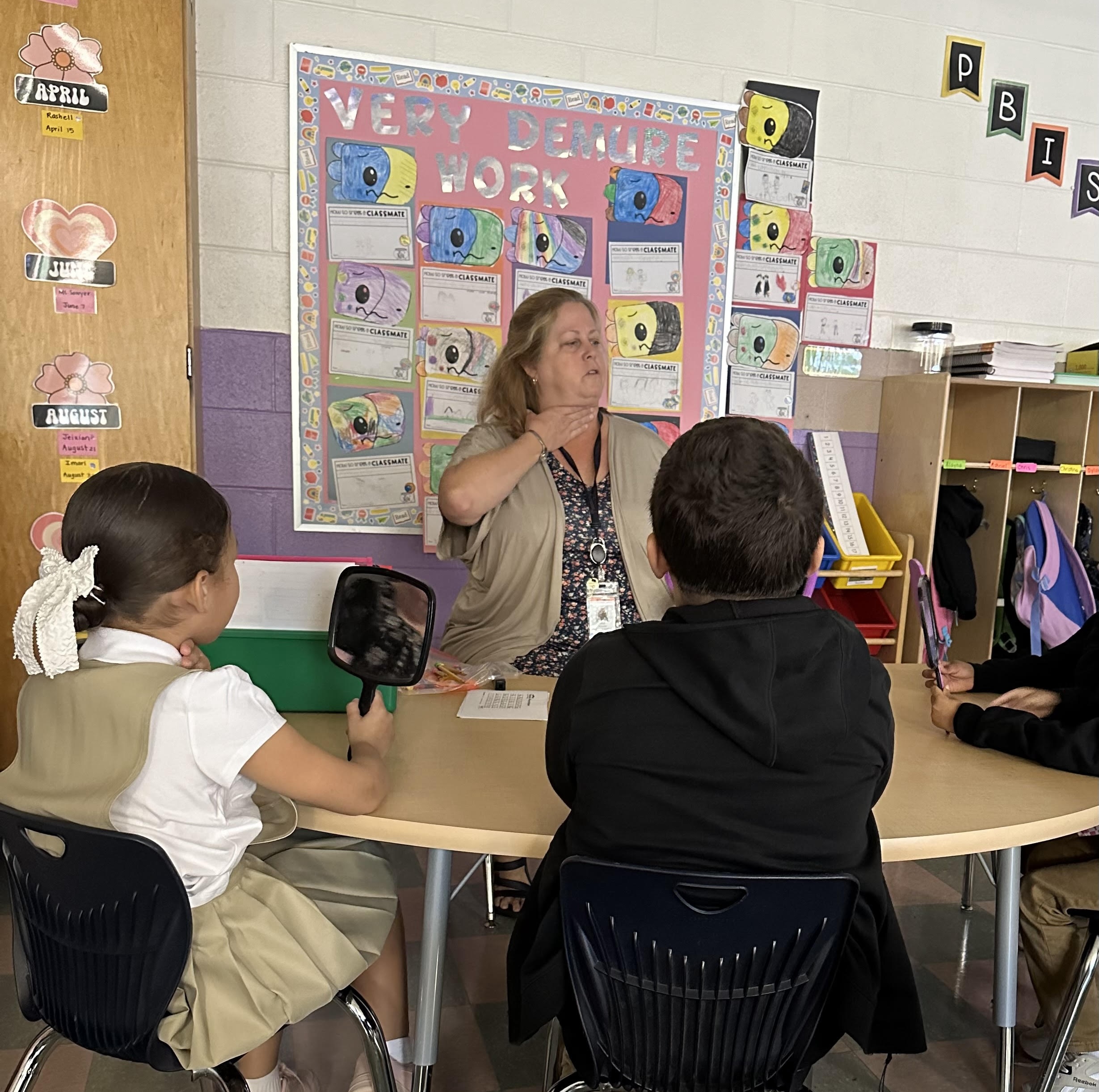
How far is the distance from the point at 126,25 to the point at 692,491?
217 centimetres

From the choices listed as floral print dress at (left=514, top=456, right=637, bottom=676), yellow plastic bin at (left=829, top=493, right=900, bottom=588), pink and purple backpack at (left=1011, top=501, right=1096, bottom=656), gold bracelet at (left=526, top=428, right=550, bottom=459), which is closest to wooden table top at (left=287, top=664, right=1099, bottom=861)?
floral print dress at (left=514, top=456, right=637, bottom=676)

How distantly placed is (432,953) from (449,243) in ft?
7.95

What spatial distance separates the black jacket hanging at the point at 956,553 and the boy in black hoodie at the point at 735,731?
274cm

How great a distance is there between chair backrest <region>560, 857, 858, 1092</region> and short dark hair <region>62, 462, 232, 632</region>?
1.95ft

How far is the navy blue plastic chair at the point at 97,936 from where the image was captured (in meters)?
1.00

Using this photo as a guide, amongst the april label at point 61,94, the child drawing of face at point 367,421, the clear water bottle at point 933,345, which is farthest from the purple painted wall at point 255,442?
the clear water bottle at point 933,345

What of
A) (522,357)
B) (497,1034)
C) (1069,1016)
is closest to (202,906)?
(497,1034)

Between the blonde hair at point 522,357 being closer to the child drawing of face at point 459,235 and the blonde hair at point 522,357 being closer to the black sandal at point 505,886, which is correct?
the child drawing of face at point 459,235

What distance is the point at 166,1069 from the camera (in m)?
1.12

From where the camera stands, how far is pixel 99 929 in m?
1.04

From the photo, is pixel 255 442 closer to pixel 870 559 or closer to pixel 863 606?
pixel 870 559

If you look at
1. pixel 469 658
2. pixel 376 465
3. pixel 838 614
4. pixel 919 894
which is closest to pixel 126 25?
pixel 376 465

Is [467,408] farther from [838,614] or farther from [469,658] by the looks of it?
[838,614]

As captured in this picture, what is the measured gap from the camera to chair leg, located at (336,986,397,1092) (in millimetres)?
1254
